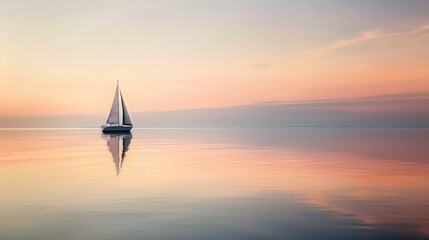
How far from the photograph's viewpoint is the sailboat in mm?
110062

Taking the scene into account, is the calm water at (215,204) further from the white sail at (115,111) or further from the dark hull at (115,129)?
the dark hull at (115,129)

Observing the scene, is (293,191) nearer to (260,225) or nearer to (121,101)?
(260,225)

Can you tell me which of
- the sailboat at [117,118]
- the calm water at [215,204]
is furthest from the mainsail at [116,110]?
the calm water at [215,204]

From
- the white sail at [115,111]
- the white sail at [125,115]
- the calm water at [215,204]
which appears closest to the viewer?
the calm water at [215,204]

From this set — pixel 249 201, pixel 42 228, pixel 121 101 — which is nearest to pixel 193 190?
pixel 249 201

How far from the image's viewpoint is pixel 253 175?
2809 cm

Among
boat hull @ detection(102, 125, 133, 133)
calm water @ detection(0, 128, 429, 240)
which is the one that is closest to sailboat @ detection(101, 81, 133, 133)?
boat hull @ detection(102, 125, 133, 133)

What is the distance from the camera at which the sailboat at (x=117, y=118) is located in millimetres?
110062

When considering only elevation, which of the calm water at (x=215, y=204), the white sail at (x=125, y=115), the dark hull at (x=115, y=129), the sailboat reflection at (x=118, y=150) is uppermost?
the white sail at (x=125, y=115)

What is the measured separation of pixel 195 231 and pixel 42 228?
19.2 ft

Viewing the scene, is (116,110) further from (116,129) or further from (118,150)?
(118,150)

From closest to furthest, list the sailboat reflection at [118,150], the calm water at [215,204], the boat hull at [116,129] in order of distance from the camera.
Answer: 1. the calm water at [215,204]
2. the sailboat reflection at [118,150]
3. the boat hull at [116,129]

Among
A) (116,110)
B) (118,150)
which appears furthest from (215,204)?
(116,110)

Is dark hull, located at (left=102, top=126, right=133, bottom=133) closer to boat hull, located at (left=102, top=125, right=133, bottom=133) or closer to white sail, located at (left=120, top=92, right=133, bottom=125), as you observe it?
boat hull, located at (left=102, top=125, right=133, bottom=133)
